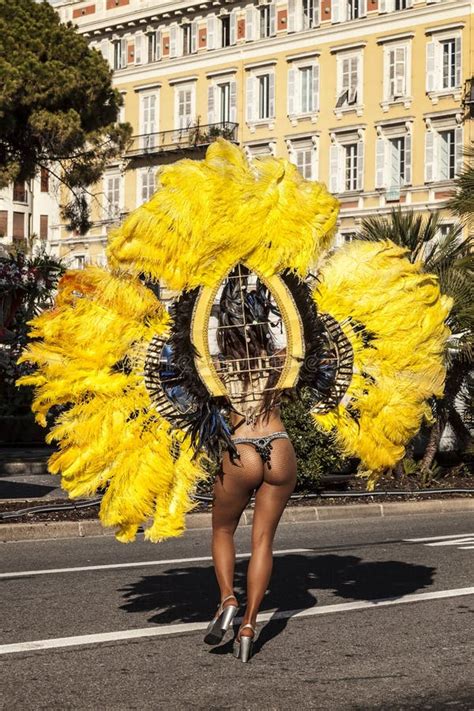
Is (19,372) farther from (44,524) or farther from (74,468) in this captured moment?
(74,468)

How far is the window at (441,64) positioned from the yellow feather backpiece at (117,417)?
2100 inches

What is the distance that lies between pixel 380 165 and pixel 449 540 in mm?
49157

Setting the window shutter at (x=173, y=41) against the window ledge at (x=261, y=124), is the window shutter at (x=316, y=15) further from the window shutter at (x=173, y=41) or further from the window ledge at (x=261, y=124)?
the window shutter at (x=173, y=41)

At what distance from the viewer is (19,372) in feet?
79.4

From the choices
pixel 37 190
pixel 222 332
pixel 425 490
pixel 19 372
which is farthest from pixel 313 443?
pixel 37 190

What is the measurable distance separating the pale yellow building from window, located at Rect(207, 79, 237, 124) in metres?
0.05

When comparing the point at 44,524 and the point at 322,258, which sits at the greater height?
the point at 322,258

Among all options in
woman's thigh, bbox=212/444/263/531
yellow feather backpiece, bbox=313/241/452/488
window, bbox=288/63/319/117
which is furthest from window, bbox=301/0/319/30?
woman's thigh, bbox=212/444/263/531

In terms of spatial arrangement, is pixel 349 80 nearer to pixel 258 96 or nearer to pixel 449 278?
pixel 258 96

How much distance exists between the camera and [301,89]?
64.2 metres

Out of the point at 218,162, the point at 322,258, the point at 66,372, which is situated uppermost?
the point at 218,162

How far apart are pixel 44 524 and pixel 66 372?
20.2 ft

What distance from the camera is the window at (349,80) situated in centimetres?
6181

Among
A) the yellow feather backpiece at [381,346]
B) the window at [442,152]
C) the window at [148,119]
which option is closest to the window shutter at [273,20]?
the window at [148,119]
